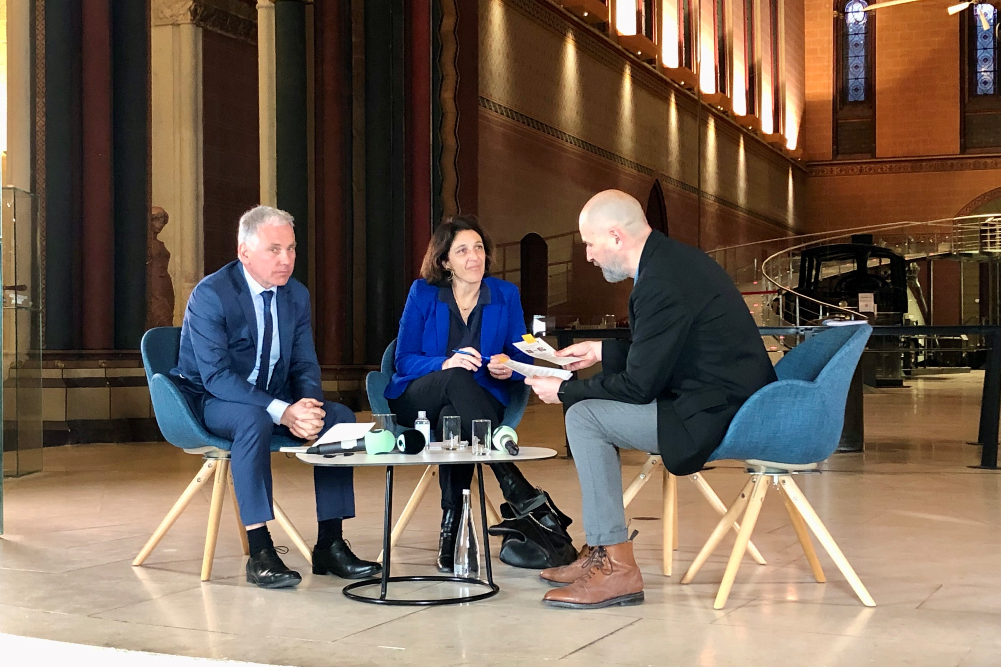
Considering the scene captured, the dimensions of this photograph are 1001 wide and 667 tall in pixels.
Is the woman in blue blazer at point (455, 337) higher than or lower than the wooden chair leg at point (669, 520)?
higher

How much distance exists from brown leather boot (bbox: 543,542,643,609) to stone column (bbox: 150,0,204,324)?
7058 millimetres

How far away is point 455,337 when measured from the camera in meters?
4.16

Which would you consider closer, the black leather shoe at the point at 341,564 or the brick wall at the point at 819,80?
the black leather shoe at the point at 341,564

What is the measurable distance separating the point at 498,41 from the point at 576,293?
13.9 feet

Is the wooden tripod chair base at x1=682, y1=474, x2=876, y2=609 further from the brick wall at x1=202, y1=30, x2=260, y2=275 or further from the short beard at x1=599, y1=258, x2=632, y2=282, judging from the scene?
the brick wall at x1=202, y1=30, x2=260, y2=275

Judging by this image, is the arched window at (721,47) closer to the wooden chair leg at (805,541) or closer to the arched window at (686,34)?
the arched window at (686,34)

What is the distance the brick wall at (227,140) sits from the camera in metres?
9.74

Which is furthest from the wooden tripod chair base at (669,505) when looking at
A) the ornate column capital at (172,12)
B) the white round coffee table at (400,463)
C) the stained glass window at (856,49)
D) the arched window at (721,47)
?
the stained glass window at (856,49)

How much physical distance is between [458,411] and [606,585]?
918mm

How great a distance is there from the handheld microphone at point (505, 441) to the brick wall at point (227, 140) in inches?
268

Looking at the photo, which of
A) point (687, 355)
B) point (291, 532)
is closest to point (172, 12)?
point (291, 532)

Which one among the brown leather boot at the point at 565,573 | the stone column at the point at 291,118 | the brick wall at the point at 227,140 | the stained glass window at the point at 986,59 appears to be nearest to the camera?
the brown leather boot at the point at 565,573

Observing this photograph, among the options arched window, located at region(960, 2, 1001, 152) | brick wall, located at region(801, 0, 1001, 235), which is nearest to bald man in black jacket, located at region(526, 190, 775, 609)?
brick wall, located at region(801, 0, 1001, 235)

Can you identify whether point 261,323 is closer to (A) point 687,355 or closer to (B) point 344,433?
(B) point 344,433
